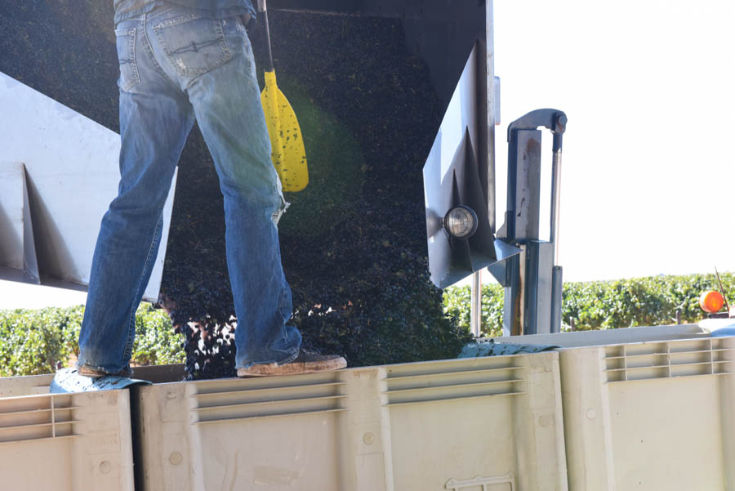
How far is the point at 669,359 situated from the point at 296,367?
0.72m

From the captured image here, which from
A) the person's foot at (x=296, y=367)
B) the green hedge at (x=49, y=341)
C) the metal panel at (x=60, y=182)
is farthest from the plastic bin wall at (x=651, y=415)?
the green hedge at (x=49, y=341)

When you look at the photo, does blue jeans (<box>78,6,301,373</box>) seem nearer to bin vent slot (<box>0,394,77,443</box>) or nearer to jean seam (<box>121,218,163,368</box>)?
jean seam (<box>121,218,163,368</box>)

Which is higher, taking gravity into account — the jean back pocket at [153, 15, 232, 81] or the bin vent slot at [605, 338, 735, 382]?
the jean back pocket at [153, 15, 232, 81]

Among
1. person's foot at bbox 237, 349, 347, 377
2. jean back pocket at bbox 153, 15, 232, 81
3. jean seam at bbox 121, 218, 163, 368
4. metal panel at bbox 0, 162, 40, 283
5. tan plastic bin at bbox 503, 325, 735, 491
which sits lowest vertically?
tan plastic bin at bbox 503, 325, 735, 491

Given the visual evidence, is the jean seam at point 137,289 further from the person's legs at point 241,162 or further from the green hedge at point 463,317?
the green hedge at point 463,317

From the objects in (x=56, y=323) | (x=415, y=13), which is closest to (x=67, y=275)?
(x=415, y=13)

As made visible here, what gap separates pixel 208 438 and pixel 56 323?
344 inches

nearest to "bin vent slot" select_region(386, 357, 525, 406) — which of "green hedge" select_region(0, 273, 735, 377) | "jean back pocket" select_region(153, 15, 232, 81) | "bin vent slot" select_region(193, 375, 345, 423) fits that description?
"bin vent slot" select_region(193, 375, 345, 423)

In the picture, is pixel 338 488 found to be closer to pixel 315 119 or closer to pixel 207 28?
pixel 207 28

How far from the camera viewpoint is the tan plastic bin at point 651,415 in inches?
51.6

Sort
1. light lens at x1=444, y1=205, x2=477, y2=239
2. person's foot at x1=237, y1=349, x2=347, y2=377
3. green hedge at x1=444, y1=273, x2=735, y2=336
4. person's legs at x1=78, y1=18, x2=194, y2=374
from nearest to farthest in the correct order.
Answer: person's foot at x1=237, y1=349, x2=347, y2=377
person's legs at x1=78, y1=18, x2=194, y2=374
light lens at x1=444, y1=205, x2=477, y2=239
green hedge at x1=444, y1=273, x2=735, y2=336

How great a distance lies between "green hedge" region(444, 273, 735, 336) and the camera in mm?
11242

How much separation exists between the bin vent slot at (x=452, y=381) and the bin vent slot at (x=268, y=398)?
11 centimetres

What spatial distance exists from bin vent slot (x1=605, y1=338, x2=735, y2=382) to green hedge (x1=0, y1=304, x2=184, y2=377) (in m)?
7.70
